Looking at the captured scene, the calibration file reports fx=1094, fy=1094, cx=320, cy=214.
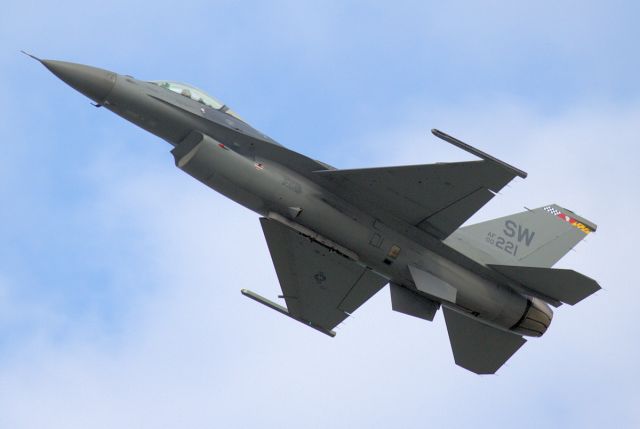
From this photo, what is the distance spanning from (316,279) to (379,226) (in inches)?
109

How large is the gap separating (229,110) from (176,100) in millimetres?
1258

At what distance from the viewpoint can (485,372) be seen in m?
25.3

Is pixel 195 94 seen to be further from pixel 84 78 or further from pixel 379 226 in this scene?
pixel 379 226

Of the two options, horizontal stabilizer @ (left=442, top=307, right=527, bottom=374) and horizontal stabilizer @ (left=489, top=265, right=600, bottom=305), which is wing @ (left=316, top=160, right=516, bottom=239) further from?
horizontal stabilizer @ (left=442, top=307, right=527, bottom=374)

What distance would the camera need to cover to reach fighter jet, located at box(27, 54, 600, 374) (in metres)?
21.8

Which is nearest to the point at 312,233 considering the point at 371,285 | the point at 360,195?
the point at 360,195

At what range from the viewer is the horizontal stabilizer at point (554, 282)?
22891mm

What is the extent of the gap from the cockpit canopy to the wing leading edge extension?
2.49 m

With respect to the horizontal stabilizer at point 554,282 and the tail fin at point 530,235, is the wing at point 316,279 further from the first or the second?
the horizontal stabilizer at point 554,282

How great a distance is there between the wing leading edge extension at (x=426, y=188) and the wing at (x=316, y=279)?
1440 millimetres

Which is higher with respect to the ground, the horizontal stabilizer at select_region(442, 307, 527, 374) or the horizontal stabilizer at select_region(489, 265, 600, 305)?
the horizontal stabilizer at select_region(489, 265, 600, 305)

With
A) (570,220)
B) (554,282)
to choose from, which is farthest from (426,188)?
(570,220)

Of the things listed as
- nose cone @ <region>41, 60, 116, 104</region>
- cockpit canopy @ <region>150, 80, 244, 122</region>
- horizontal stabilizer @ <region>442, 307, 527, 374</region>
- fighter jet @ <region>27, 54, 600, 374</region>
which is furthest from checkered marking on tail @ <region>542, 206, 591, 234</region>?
nose cone @ <region>41, 60, 116, 104</region>

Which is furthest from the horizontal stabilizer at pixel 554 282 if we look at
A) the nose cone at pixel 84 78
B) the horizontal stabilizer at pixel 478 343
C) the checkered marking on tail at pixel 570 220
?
the nose cone at pixel 84 78
